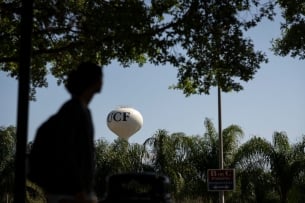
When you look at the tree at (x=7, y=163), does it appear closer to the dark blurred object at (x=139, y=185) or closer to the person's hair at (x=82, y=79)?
the dark blurred object at (x=139, y=185)

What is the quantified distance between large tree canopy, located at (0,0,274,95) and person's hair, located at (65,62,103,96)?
6124 millimetres

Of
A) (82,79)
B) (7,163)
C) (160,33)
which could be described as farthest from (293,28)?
(7,163)

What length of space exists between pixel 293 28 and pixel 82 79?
12.7 meters

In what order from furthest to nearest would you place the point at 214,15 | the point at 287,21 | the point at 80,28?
the point at 287,21, the point at 80,28, the point at 214,15

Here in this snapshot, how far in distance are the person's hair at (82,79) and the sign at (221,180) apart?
19527 mm

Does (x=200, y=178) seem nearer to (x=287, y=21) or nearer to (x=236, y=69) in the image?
(x=287, y=21)

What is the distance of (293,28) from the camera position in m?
16.2

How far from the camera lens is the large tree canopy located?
10.9m

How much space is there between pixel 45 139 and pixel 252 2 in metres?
8.50

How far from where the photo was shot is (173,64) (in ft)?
40.0

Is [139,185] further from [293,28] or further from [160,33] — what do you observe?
[293,28]

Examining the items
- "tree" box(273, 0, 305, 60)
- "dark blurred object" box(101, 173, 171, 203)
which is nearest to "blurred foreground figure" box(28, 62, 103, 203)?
"dark blurred object" box(101, 173, 171, 203)

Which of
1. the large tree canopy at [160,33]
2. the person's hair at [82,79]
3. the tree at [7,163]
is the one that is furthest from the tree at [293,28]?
the tree at [7,163]

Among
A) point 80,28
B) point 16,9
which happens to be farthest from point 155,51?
point 16,9
